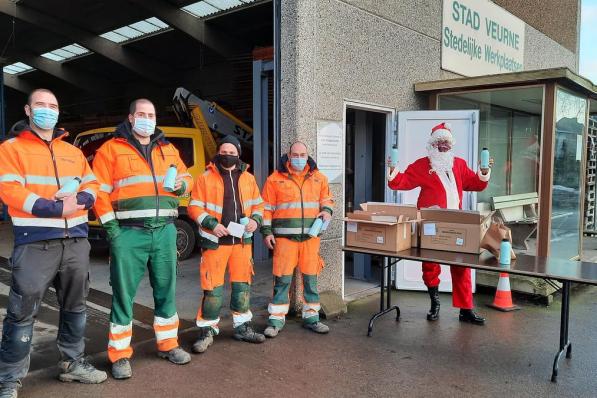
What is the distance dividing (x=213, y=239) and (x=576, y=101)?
222 inches

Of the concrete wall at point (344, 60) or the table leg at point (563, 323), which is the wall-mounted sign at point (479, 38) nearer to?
the concrete wall at point (344, 60)

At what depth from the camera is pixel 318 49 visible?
17.7ft

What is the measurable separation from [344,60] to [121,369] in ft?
12.7

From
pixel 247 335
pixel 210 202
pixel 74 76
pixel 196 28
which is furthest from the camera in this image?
pixel 74 76

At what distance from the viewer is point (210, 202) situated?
4.34 m

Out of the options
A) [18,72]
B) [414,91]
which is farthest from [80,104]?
[414,91]

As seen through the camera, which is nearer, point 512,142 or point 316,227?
point 316,227

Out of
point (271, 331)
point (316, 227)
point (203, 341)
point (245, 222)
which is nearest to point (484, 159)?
point (316, 227)

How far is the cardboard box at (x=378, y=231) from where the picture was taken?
15.2 feet

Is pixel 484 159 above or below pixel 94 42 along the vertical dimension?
below

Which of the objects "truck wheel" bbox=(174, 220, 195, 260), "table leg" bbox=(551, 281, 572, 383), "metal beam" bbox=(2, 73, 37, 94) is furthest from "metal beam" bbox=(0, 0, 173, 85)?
"table leg" bbox=(551, 281, 572, 383)

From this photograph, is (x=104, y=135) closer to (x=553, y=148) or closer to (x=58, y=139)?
(x=58, y=139)

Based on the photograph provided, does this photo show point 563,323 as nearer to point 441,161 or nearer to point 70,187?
point 441,161

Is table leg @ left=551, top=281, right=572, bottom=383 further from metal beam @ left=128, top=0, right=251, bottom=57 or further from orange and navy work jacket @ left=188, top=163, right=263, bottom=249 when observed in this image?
metal beam @ left=128, top=0, right=251, bottom=57
